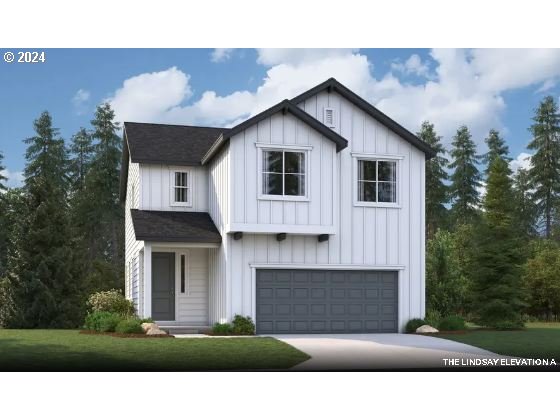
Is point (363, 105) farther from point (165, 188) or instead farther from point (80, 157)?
point (80, 157)

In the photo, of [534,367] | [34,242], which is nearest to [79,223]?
[34,242]

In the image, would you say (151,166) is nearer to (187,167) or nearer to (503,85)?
(187,167)

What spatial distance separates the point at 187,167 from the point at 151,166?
1.05 metres

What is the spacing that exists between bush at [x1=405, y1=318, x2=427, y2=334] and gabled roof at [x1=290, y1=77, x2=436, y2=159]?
4700mm

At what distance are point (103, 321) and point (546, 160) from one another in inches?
525

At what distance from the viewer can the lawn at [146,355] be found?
54.2ft

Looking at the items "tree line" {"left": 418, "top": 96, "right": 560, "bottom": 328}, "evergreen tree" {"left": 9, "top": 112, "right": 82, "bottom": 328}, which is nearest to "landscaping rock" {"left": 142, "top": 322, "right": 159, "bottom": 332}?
"tree line" {"left": 418, "top": 96, "right": 560, "bottom": 328}

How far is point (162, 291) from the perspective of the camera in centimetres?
2375

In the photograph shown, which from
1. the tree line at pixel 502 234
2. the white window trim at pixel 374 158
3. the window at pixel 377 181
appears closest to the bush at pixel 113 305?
the white window trim at pixel 374 158

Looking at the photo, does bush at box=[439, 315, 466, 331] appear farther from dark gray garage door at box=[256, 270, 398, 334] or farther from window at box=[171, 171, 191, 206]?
window at box=[171, 171, 191, 206]

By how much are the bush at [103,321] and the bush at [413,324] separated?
7.74m

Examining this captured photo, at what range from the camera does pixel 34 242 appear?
29.6m

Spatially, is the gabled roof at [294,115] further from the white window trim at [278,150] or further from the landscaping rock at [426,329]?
the landscaping rock at [426,329]

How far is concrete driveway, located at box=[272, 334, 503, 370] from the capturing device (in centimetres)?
1712
